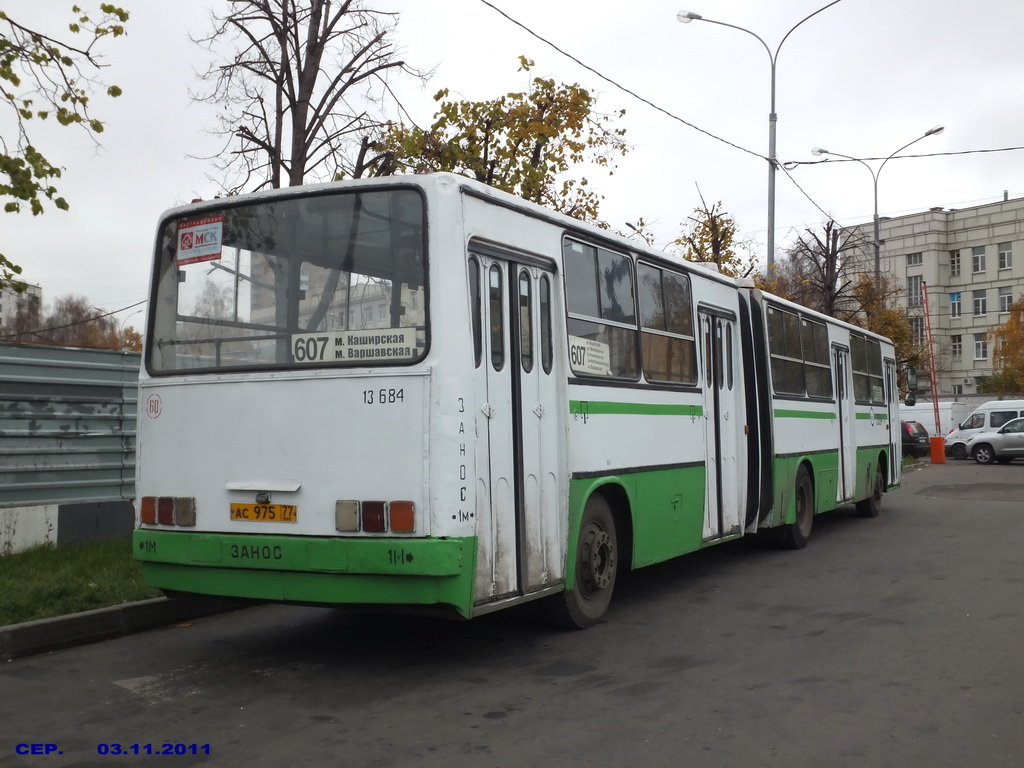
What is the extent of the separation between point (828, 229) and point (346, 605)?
31.0 meters

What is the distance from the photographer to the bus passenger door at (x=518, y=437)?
22.1 feet

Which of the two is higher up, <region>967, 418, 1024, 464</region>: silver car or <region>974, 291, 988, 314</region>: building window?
<region>974, 291, 988, 314</region>: building window

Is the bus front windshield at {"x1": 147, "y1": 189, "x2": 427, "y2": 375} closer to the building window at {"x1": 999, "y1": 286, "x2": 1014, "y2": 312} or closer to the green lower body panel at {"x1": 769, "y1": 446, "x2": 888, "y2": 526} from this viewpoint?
the green lower body panel at {"x1": 769, "y1": 446, "x2": 888, "y2": 526}

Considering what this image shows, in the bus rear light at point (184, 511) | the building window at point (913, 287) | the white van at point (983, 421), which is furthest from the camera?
the building window at point (913, 287)

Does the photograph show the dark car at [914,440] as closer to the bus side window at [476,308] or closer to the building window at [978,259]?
the bus side window at [476,308]

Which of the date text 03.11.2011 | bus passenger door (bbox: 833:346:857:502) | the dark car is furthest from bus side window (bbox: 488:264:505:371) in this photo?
the dark car

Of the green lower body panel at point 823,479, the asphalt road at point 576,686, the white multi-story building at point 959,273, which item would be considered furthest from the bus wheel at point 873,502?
the white multi-story building at point 959,273

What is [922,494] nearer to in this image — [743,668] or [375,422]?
[743,668]

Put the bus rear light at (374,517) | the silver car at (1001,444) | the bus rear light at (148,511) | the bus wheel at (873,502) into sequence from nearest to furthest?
the bus rear light at (374,517) < the bus rear light at (148,511) < the bus wheel at (873,502) < the silver car at (1001,444)

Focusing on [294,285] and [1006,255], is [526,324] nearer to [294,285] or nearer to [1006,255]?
[294,285]

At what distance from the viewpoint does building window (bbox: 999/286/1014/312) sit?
76875mm

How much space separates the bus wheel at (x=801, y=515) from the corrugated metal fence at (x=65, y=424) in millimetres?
7616

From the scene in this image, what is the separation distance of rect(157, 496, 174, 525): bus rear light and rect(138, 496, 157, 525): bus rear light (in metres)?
0.04

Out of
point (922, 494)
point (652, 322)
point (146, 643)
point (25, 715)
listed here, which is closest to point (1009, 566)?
point (652, 322)
